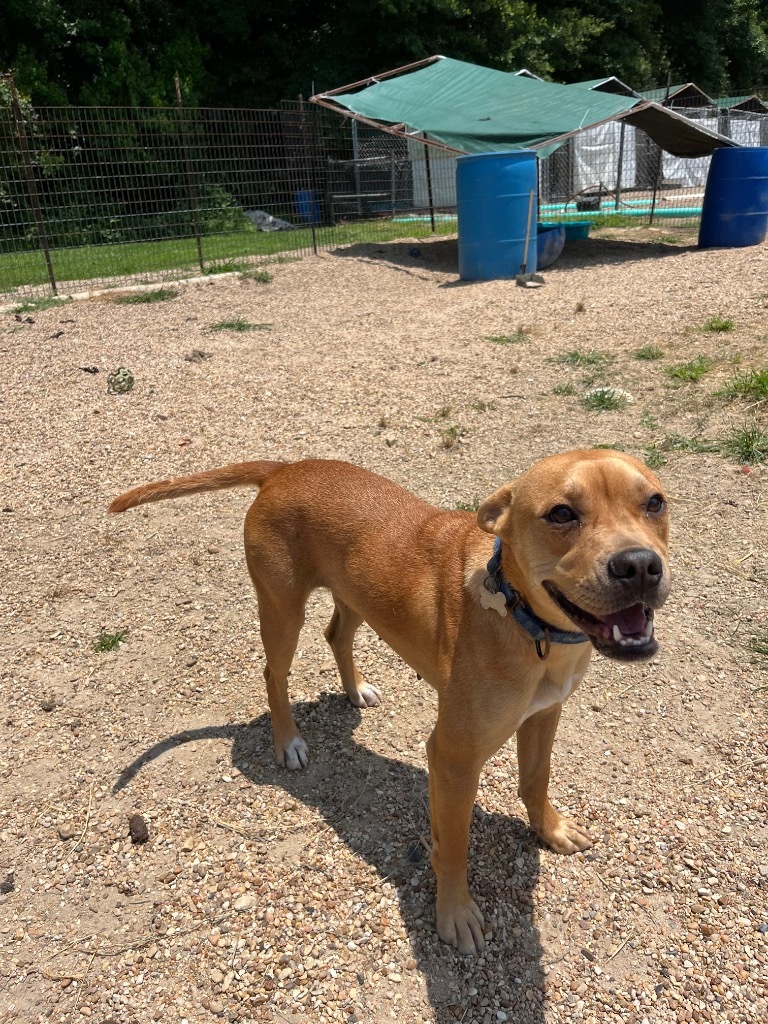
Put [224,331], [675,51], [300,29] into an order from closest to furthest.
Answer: [224,331] < [300,29] < [675,51]

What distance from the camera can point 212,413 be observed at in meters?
6.65

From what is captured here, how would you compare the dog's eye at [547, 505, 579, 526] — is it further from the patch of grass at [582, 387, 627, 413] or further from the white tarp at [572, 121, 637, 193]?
the white tarp at [572, 121, 637, 193]

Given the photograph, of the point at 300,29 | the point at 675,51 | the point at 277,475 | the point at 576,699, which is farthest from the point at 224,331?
the point at 675,51

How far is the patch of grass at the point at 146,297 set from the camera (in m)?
11.1

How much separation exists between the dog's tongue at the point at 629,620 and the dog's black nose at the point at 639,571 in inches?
3.8

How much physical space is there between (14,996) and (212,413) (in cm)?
509

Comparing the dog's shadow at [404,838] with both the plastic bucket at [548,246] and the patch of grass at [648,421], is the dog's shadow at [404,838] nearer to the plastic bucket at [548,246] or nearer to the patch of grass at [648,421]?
the patch of grass at [648,421]

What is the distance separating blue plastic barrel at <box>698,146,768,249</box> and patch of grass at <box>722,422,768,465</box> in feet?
31.3

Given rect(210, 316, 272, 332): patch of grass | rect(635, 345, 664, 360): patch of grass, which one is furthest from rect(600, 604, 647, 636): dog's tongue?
rect(210, 316, 272, 332): patch of grass

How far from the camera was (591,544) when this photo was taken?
72.6 inches

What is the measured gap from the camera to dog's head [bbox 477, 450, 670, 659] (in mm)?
1758

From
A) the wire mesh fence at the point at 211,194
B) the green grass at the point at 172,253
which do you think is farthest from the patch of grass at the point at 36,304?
the green grass at the point at 172,253

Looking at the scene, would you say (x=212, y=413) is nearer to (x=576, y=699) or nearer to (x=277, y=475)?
(x=277, y=475)

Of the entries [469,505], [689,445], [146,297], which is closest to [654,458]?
[689,445]
